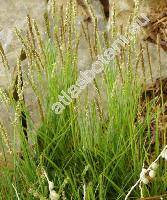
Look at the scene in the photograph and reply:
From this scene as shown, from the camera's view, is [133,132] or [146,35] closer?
[133,132]

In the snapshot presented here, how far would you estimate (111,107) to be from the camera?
2.42m

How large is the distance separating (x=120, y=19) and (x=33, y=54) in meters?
0.89

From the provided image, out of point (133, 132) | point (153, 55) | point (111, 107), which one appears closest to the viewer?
point (133, 132)

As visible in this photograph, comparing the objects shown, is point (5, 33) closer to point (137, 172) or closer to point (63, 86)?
point (63, 86)

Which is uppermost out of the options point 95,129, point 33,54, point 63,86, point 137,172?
point 33,54

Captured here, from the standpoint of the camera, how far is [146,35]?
306cm

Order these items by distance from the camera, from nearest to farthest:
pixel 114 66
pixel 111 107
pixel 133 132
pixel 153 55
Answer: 1. pixel 133 132
2. pixel 111 107
3. pixel 114 66
4. pixel 153 55

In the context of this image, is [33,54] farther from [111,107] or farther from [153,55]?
[153,55]

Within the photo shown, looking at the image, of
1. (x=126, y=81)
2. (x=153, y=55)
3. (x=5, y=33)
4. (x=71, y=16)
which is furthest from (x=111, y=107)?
(x=5, y=33)

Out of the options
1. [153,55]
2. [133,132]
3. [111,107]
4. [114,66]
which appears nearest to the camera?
[133,132]

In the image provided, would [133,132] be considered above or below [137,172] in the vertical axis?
above

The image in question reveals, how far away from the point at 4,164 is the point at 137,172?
644 millimetres

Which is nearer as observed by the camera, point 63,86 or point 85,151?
point 85,151

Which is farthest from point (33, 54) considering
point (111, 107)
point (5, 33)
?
point (5, 33)
